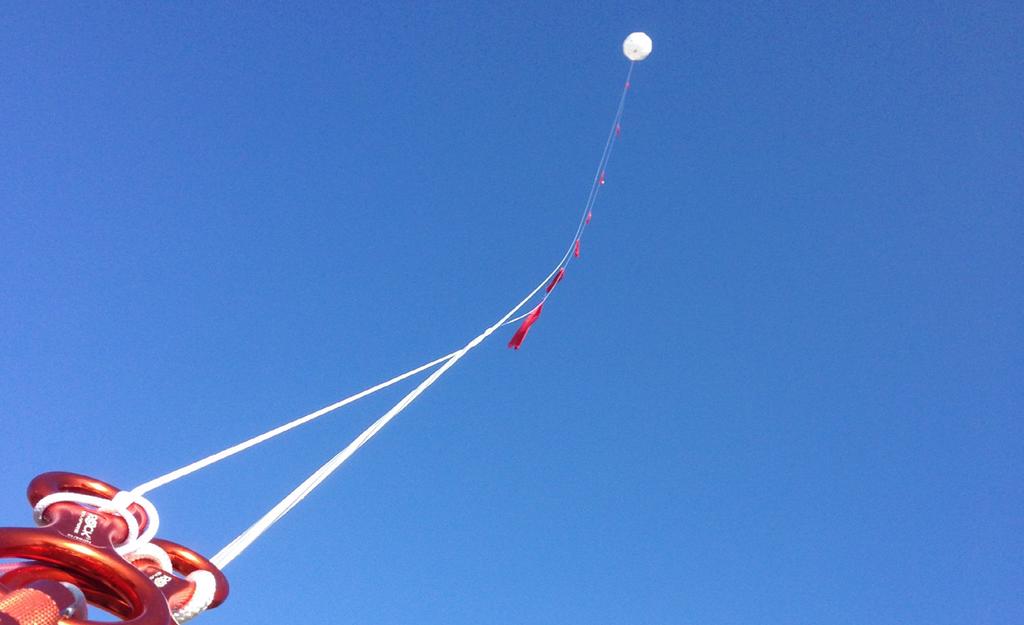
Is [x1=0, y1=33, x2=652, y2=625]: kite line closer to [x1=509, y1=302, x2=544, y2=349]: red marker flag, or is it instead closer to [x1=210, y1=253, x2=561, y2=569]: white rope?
[x1=210, y1=253, x2=561, y2=569]: white rope

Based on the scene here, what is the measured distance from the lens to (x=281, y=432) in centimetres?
505

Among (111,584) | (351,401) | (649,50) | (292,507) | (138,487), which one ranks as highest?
(649,50)

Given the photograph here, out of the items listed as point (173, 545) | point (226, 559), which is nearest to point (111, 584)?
point (173, 545)

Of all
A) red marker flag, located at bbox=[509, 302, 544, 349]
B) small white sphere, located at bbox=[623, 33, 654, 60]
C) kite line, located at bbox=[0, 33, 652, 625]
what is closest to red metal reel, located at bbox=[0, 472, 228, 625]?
kite line, located at bbox=[0, 33, 652, 625]

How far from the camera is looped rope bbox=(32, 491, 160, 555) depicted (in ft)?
8.86

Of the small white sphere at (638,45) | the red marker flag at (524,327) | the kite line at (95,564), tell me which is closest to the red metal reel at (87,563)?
the kite line at (95,564)

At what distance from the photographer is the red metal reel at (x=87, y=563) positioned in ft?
7.98

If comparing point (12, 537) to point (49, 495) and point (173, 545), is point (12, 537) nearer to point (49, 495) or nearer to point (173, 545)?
point (49, 495)

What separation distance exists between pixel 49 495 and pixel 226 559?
4.04 feet

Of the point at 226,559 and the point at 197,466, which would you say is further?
the point at 197,466

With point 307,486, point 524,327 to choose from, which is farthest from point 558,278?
point 307,486

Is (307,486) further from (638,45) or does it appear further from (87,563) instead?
(638,45)

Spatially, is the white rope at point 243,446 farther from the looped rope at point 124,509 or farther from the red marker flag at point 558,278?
the red marker flag at point 558,278

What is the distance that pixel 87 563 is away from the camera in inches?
99.7
